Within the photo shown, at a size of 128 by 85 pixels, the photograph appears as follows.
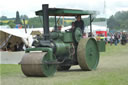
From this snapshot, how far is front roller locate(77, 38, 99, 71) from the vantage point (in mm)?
11562

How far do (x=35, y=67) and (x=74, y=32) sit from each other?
9.48 feet

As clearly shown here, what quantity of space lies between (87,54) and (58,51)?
4.08 feet

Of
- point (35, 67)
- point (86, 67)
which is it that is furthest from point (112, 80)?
point (86, 67)

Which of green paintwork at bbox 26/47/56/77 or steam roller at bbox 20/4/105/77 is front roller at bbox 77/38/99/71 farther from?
green paintwork at bbox 26/47/56/77

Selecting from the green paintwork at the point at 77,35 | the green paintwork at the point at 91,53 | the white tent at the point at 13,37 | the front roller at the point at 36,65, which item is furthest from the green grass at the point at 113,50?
the front roller at the point at 36,65

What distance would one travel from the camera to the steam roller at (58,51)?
9.73m

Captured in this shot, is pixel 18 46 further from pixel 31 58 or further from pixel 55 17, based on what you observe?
pixel 31 58

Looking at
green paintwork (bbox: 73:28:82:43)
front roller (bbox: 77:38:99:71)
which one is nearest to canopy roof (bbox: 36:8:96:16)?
green paintwork (bbox: 73:28:82:43)

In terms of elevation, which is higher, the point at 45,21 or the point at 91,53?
the point at 45,21

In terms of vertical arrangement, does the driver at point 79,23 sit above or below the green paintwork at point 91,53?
above

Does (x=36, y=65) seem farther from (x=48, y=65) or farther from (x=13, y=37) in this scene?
(x=13, y=37)

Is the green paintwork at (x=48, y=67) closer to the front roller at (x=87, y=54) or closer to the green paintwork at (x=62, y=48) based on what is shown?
the green paintwork at (x=62, y=48)

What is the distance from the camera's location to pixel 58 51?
36.6ft

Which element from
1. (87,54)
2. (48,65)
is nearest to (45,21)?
(48,65)
